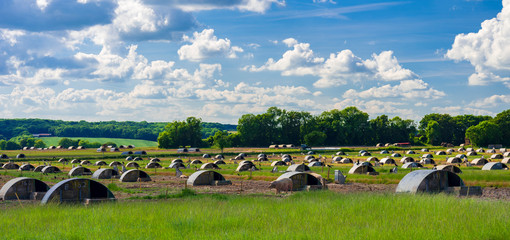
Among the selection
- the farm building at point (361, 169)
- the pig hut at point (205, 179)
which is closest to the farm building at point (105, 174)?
the pig hut at point (205, 179)

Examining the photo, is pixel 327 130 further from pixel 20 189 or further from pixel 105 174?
pixel 20 189

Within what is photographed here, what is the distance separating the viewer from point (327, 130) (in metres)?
190

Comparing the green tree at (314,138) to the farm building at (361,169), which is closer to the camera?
the farm building at (361,169)

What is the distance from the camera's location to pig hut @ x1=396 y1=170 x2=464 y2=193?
33375 mm

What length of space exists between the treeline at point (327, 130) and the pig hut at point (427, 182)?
138m

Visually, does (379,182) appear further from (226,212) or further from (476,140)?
(476,140)

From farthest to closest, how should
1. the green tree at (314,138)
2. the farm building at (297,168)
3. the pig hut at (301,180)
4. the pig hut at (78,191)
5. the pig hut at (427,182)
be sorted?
the green tree at (314,138) → the farm building at (297,168) → the pig hut at (301,180) → the pig hut at (427,182) → the pig hut at (78,191)

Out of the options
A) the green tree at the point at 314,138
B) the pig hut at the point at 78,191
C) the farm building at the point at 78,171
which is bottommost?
the farm building at the point at 78,171

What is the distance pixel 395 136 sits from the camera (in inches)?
7633

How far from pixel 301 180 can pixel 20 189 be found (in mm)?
23635

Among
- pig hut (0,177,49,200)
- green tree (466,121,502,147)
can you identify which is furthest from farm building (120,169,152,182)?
green tree (466,121,502,147)

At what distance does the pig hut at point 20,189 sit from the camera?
3769 centimetres

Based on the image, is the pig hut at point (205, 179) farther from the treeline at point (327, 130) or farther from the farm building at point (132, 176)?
the treeline at point (327, 130)

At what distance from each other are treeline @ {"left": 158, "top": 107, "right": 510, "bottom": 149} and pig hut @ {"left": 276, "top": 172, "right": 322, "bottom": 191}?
430 ft
